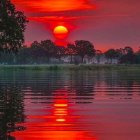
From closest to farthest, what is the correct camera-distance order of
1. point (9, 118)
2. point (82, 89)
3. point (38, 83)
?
point (9, 118) → point (82, 89) → point (38, 83)

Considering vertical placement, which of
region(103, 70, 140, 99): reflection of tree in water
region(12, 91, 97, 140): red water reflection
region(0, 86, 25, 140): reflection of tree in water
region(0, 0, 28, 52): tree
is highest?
region(0, 0, 28, 52): tree

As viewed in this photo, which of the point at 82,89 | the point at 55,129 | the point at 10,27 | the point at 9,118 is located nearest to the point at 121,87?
the point at 82,89

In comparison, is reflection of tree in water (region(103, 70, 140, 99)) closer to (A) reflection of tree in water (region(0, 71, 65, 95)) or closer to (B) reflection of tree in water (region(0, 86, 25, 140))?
(A) reflection of tree in water (region(0, 71, 65, 95))

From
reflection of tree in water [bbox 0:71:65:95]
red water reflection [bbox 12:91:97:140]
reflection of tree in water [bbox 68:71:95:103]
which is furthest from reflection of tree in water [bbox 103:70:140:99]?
red water reflection [bbox 12:91:97:140]

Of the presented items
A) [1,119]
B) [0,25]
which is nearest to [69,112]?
[1,119]

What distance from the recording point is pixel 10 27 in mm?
67625

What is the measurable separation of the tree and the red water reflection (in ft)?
121

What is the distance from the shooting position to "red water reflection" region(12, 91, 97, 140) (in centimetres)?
2145

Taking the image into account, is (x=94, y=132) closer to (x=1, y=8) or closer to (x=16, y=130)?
(x=16, y=130)

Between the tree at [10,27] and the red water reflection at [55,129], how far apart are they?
36.9 m

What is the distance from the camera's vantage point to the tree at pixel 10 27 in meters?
67.2

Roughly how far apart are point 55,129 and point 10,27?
44.7 m

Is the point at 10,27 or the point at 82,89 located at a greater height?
the point at 10,27

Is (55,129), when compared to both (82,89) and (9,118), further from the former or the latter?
(82,89)
